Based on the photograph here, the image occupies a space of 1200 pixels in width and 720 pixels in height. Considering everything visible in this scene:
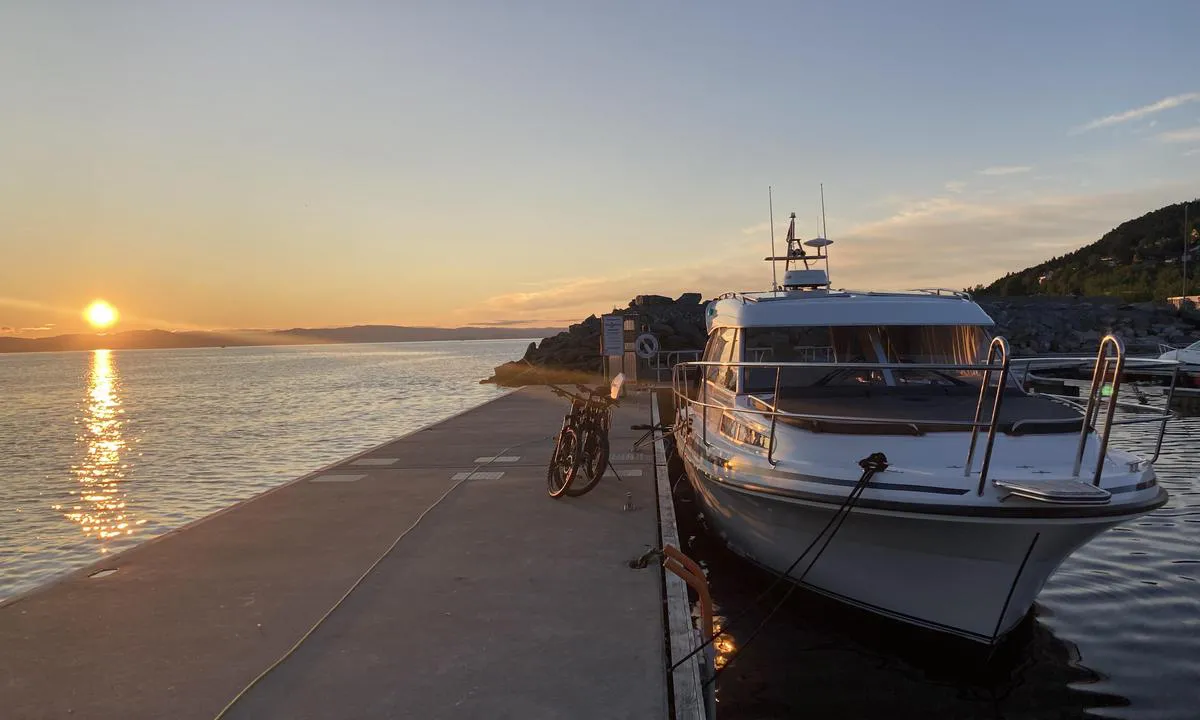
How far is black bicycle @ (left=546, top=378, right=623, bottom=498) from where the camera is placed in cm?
902

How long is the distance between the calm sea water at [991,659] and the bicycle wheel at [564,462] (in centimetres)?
192

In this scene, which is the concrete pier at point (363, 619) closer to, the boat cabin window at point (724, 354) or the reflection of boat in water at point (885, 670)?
the reflection of boat in water at point (885, 670)

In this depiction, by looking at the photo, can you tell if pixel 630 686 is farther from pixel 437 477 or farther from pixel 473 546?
pixel 437 477

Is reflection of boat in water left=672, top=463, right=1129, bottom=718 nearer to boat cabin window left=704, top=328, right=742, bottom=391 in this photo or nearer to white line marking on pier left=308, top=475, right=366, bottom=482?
boat cabin window left=704, top=328, right=742, bottom=391

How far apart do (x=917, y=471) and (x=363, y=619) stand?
400 cm

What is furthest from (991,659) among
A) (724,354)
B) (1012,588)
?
(724,354)

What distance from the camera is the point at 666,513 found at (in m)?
8.20

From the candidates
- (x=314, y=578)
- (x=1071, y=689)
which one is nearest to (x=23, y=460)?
(x=314, y=578)

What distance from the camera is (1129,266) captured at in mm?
78562

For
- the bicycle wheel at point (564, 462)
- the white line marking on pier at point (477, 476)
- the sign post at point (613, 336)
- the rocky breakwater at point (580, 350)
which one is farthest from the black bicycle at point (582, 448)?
the rocky breakwater at point (580, 350)

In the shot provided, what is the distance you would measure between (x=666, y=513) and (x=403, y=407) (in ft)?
97.8

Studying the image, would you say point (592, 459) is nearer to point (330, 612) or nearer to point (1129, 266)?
point (330, 612)

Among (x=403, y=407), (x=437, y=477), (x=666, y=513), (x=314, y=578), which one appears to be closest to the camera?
(x=314, y=578)

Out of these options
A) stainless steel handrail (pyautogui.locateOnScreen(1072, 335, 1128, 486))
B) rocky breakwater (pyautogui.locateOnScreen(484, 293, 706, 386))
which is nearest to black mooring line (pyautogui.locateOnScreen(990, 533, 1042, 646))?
stainless steel handrail (pyautogui.locateOnScreen(1072, 335, 1128, 486))
